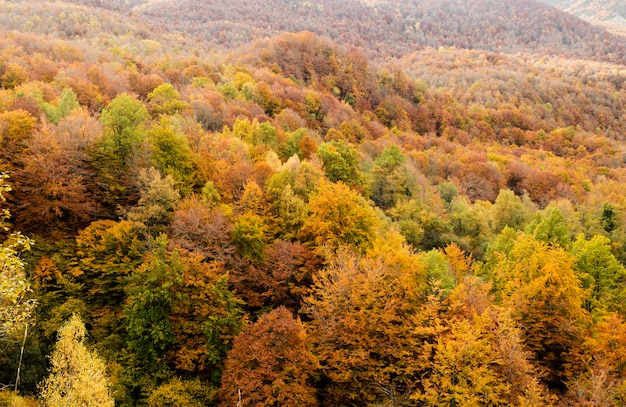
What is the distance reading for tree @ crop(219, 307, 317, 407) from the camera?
2975cm

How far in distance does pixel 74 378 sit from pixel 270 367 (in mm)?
12351

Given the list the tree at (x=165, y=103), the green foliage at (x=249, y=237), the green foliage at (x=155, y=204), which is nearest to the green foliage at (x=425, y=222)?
the green foliage at (x=249, y=237)

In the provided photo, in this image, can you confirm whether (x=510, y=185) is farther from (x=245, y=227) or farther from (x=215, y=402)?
(x=215, y=402)

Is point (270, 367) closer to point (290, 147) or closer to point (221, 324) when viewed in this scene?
point (221, 324)

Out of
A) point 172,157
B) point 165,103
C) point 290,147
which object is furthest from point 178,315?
point 165,103

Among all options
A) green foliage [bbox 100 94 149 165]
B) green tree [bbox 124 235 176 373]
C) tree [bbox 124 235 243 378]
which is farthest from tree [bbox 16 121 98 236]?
green tree [bbox 124 235 176 373]

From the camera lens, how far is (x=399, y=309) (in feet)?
122

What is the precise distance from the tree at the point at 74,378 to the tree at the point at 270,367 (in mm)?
7773

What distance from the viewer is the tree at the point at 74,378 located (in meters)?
27.0

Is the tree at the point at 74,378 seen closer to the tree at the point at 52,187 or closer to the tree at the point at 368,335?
the tree at the point at 52,187

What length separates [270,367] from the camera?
3023cm

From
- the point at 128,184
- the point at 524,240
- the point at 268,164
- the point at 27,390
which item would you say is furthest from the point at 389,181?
the point at 27,390

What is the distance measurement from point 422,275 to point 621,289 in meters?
24.8

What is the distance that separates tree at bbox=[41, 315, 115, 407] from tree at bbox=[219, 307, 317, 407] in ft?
25.5
